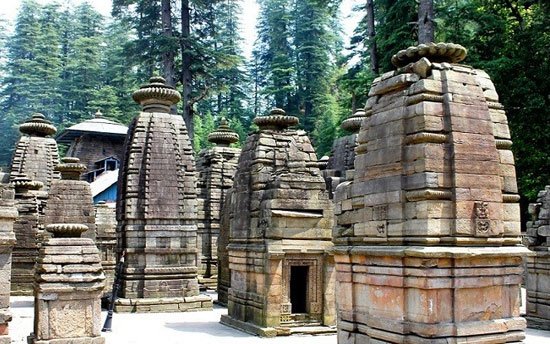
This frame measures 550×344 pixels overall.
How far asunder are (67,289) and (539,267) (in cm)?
1068

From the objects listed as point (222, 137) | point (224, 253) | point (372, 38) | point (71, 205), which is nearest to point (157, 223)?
point (224, 253)

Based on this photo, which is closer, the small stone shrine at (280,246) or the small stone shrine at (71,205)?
the small stone shrine at (280,246)

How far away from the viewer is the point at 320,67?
53906mm

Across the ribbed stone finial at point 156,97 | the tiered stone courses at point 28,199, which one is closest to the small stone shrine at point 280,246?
the ribbed stone finial at point 156,97

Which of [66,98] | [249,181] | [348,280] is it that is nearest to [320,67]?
[66,98]

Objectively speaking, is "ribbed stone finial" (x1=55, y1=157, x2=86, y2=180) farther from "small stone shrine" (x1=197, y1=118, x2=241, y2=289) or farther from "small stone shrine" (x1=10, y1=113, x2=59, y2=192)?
"small stone shrine" (x1=197, y1=118, x2=241, y2=289)

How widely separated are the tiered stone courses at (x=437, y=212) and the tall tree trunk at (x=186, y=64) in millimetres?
26620

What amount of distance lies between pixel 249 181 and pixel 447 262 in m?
7.75

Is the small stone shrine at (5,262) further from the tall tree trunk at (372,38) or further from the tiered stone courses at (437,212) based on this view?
the tall tree trunk at (372,38)

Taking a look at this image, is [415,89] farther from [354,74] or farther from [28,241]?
[354,74]

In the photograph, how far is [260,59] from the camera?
61594 millimetres

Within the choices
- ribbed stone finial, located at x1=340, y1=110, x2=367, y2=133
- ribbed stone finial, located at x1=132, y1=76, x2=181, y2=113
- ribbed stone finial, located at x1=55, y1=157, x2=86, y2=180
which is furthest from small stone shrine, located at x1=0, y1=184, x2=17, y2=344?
ribbed stone finial, located at x1=340, y1=110, x2=367, y2=133

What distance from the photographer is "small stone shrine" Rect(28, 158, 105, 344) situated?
10727mm

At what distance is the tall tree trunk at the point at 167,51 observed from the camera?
34.4m
